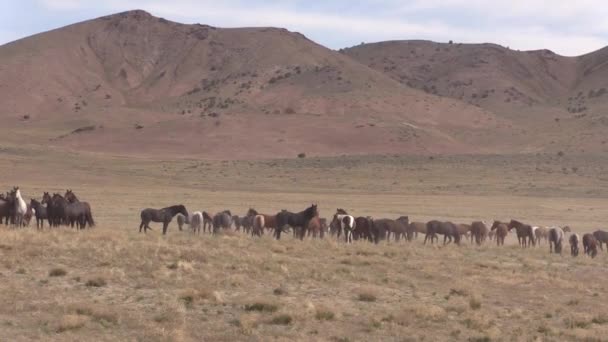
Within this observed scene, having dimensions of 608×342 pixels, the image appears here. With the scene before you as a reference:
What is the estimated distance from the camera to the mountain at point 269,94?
4018 inches

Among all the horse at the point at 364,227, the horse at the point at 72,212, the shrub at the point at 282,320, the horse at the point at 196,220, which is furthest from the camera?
the horse at the point at 196,220

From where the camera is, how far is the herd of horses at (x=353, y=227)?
30062 millimetres

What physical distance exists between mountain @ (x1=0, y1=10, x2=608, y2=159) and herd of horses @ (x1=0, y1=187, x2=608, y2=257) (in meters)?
61.6

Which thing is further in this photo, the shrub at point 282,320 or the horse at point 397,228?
the horse at point 397,228

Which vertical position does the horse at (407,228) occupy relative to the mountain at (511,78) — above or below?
below

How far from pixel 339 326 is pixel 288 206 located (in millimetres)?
36124

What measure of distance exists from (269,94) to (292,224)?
10192cm

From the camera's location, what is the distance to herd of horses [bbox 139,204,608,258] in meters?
30.1

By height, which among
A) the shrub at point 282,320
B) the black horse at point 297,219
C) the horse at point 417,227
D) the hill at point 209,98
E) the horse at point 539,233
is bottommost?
the shrub at point 282,320

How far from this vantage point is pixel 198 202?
51844mm

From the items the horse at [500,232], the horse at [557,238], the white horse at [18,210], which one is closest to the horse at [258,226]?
the white horse at [18,210]

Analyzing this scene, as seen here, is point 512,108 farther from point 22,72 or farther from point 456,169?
point 22,72

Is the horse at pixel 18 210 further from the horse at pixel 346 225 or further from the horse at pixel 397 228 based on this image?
the horse at pixel 397 228

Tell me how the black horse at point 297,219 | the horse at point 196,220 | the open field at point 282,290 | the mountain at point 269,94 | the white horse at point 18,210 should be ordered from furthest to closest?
the mountain at point 269,94 < the horse at point 196,220 < the black horse at point 297,219 < the white horse at point 18,210 < the open field at point 282,290
